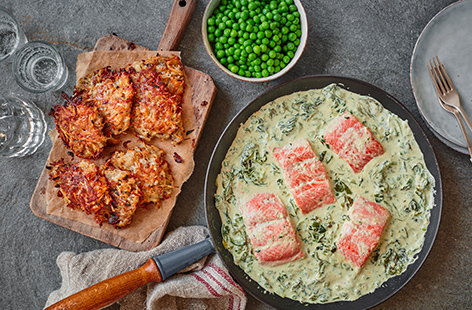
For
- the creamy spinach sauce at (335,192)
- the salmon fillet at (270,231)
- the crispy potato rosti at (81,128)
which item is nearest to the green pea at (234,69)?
the creamy spinach sauce at (335,192)

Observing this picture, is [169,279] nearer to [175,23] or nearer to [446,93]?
[175,23]

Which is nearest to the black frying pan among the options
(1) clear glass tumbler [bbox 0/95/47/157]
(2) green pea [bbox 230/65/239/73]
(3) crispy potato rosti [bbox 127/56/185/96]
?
(2) green pea [bbox 230/65/239/73]

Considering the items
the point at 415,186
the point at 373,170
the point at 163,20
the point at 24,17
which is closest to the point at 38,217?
the point at 24,17

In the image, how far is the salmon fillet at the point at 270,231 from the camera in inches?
161

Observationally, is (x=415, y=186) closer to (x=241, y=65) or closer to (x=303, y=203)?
(x=303, y=203)

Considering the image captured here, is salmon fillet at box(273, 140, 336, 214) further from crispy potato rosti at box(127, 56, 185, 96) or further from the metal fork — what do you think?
the metal fork

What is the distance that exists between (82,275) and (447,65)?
4.04 meters

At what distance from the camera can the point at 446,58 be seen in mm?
4371

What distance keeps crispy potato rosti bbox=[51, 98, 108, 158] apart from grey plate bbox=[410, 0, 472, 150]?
9.89 ft

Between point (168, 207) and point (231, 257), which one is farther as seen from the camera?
point (168, 207)

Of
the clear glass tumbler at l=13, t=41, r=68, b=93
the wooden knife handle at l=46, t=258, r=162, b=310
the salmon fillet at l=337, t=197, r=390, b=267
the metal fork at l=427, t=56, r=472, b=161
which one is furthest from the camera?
the clear glass tumbler at l=13, t=41, r=68, b=93

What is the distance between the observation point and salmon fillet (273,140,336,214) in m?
4.11

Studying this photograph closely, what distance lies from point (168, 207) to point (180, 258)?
0.52 meters

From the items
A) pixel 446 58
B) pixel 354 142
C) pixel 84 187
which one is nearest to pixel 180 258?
pixel 84 187
